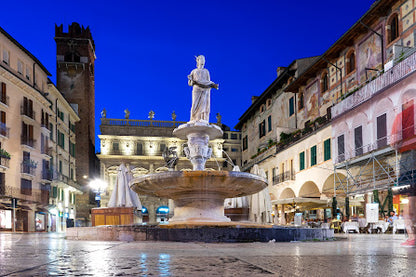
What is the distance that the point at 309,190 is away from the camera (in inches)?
1224

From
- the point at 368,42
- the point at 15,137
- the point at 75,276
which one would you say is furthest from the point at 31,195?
the point at 75,276

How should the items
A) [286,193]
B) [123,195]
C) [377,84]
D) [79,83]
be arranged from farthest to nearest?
1. [79,83]
2. [286,193]
3. [377,84]
4. [123,195]

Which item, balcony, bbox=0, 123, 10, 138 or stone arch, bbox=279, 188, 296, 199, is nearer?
balcony, bbox=0, 123, 10, 138

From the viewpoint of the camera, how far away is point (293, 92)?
3450cm

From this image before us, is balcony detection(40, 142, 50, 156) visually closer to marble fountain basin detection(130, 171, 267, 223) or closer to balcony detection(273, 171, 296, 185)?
balcony detection(273, 171, 296, 185)

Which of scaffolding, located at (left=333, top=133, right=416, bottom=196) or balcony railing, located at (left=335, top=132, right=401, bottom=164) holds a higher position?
balcony railing, located at (left=335, top=132, right=401, bottom=164)

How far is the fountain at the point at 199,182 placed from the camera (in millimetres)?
9984

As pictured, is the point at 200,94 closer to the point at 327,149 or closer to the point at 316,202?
the point at 316,202

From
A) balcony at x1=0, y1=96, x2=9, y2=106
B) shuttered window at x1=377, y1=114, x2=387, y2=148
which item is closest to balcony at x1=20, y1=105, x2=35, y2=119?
balcony at x1=0, y1=96, x2=9, y2=106

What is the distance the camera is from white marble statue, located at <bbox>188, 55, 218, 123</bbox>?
516 inches

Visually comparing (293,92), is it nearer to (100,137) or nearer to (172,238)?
(172,238)

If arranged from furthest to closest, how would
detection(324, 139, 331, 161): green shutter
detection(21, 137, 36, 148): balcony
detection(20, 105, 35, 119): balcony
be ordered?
detection(21, 137, 36, 148): balcony < detection(20, 105, 35, 119): balcony < detection(324, 139, 331, 161): green shutter

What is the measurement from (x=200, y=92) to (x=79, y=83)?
44092mm

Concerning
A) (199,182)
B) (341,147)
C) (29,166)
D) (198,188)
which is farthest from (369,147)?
(29,166)
